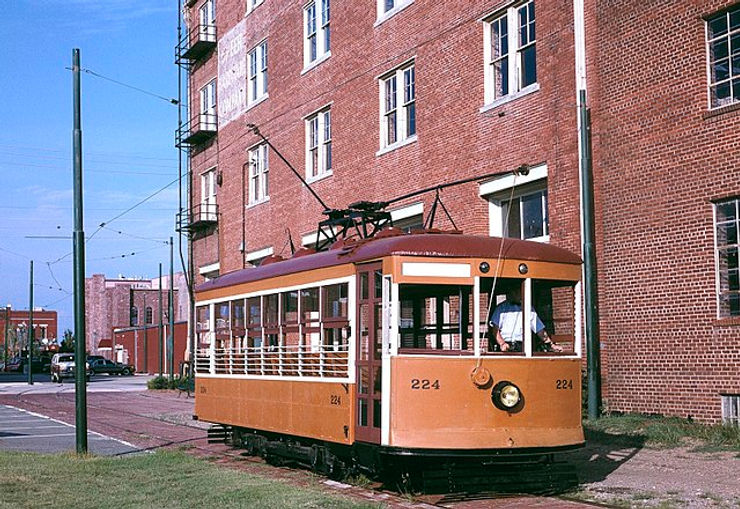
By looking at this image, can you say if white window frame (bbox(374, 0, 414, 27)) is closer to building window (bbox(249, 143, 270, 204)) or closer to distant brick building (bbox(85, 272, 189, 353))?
building window (bbox(249, 143, 270, 204))

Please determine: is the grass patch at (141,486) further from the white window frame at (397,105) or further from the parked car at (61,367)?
the parked car at (61,367)

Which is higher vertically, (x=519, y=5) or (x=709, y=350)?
(x=519, y=5)

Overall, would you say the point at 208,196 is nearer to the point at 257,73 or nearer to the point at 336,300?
the point at 257,73

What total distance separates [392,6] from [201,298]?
1290 cm

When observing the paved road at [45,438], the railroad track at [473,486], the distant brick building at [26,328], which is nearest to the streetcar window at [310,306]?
the railroad track at [473,486]

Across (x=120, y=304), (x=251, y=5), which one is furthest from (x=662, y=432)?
(x=120, y=304)

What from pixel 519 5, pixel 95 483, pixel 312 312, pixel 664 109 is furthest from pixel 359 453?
pixel 519 5

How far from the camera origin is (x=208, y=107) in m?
43.4

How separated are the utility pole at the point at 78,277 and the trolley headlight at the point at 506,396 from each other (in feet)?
26.1

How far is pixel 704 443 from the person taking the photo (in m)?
16.4

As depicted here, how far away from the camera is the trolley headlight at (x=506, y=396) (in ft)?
39.4

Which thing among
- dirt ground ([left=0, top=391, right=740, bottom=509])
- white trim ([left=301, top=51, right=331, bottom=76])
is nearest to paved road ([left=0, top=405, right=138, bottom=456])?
dirt ground ([left=0, top=391, right=740, bottom=509])

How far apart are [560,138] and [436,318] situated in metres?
9.63

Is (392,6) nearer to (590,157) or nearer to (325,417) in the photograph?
(590,157)
